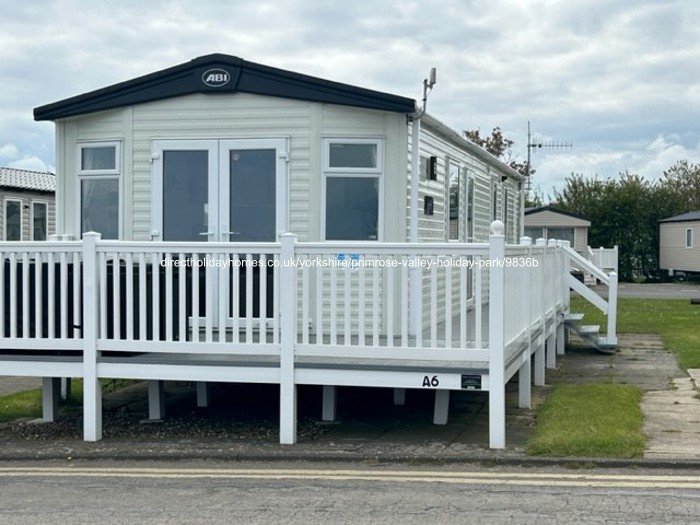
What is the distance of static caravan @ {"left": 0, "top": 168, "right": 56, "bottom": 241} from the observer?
27.2 meters

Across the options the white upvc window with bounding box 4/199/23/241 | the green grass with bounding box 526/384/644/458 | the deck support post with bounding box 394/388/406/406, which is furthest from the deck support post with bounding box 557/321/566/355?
the white upvc window with bounding box 4/199/23/241

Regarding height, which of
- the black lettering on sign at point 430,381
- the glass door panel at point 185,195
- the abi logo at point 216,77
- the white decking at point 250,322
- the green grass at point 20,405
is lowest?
the green grass at point 20,405

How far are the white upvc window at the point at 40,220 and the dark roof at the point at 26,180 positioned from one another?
0.54m

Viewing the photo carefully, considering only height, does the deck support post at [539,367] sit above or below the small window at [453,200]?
below

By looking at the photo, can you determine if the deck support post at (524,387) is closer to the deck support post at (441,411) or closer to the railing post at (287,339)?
the deck support post at (441,411)

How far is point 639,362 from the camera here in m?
13.2

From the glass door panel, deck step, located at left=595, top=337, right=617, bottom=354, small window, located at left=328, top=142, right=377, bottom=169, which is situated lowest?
deck step, located at left=595, top=337, right=617, bottom=354

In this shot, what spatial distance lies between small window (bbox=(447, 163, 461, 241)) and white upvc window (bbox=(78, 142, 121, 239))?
4281 mm

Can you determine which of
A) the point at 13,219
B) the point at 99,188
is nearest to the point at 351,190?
the point at 99,188

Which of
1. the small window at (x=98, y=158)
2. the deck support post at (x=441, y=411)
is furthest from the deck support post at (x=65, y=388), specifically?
the deck support post at (x=441, y=411)

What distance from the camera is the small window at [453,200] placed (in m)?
12.5

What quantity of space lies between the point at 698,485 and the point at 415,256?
2.72 meters

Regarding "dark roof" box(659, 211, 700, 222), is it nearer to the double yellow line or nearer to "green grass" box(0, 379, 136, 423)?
"green grass" box(0, 379, 136, 423)

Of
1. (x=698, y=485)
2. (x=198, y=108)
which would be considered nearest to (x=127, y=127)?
(x=198, y=108)
